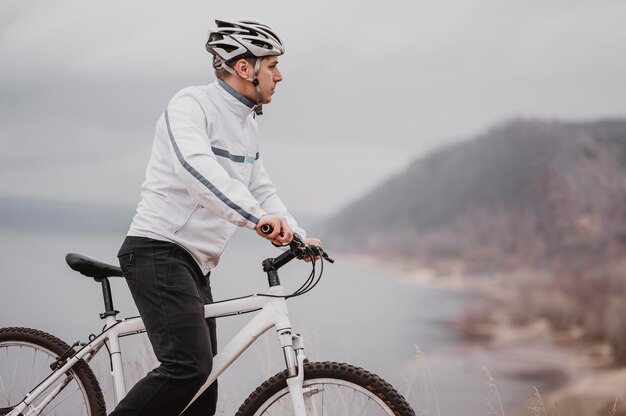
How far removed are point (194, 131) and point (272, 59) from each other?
0.38 meters

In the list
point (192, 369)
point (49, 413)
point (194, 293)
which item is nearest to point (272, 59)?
point (194, 293)

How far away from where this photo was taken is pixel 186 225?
11.0 feet

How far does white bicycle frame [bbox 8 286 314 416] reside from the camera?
131 inches

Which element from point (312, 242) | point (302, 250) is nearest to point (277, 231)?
point (302, 250)

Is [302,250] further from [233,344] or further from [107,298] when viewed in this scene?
[107,298]

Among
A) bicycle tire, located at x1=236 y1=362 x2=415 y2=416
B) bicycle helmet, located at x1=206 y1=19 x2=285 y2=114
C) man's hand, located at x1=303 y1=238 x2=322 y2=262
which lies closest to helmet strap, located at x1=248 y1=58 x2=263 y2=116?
bicycle helmet, located at x1=206 y1=19 x2=285 y2=114

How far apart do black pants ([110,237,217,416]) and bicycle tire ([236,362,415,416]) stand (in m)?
0.21

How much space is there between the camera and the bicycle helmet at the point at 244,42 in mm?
3346

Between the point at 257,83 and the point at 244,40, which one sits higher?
the point at 244,40

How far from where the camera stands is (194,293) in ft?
11.0

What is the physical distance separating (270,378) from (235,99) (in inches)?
35.1

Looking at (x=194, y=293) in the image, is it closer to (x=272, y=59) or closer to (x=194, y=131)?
(x=194, y=131)

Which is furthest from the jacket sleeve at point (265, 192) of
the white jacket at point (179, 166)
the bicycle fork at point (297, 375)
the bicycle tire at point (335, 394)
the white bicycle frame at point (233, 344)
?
the bicycle tire at point (335, 394)

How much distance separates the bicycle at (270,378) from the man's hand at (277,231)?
0.13m
